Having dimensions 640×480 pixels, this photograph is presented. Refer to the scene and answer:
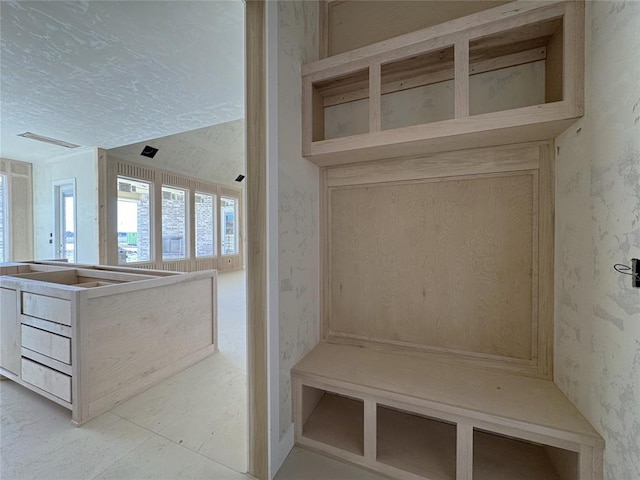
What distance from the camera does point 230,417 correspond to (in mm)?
1683

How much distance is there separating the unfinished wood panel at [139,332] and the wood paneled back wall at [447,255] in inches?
52.1

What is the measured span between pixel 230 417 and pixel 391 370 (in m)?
1.08

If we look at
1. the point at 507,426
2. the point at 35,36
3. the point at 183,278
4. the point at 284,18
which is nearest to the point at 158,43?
the point at 35,36

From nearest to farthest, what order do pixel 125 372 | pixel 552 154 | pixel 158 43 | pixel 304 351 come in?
pixel 552 154
pixel 304 351
pixel 125 372
pixel 158 43

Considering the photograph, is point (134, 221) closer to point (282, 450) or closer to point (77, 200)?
point (77, 200)

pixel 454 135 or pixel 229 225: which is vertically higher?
pixel 454 135

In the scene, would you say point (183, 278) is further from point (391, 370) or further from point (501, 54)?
point (501, 54)

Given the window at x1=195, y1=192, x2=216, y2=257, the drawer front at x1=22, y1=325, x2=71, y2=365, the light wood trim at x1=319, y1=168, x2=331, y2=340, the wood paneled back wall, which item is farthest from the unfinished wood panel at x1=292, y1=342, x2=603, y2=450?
the window at x1=195, y1=192, x2=216, y2=257

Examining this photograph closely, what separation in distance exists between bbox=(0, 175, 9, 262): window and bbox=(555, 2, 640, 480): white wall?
838 centimetres

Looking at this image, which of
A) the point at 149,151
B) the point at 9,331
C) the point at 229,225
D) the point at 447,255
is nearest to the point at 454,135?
the point at 447,255

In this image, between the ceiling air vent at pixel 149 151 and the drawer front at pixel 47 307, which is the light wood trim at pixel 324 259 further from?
the ceiling air vent at pixel 149 151

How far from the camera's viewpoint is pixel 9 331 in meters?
1.95

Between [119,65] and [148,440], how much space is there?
284 cm

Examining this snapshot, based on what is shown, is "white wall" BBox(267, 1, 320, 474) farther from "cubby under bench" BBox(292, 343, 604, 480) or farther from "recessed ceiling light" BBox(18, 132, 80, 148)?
"recessed ceiling light" BBox(18, 132, 80, 148)
